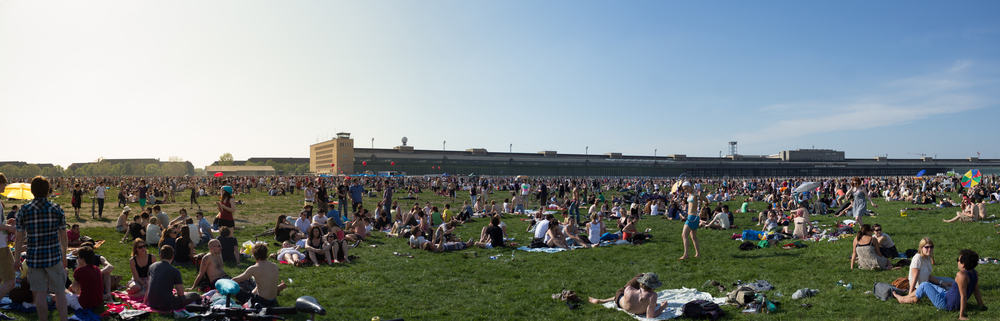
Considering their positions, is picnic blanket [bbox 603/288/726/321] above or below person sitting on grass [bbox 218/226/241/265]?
below

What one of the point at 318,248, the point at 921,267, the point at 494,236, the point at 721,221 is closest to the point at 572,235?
the point at 494,236

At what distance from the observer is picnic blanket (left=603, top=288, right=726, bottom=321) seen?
7.37 m

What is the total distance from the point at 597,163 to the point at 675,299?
126m

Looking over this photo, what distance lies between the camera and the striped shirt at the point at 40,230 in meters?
5.86

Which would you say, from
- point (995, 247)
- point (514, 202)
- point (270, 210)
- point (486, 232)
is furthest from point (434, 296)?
point (270, 210)

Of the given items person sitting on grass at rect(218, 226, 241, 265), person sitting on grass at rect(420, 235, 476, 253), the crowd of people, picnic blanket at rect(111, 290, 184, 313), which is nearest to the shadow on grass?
the crowd of people

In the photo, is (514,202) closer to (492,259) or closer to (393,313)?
(492,259)

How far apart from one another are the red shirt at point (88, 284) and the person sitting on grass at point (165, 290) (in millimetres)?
587

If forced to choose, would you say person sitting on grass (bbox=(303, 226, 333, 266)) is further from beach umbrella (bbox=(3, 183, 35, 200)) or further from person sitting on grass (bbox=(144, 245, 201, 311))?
beach umbrella (bbox=(3, 183, 35, 200))

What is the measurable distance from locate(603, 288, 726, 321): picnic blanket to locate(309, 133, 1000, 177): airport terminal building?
4223 inches

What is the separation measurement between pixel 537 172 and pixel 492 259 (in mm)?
114580

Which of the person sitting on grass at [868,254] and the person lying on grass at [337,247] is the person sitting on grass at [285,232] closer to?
the person lying on grass at [337,247]

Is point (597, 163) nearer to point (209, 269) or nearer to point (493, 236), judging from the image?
point (493, 236)

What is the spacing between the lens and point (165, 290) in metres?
7.04
